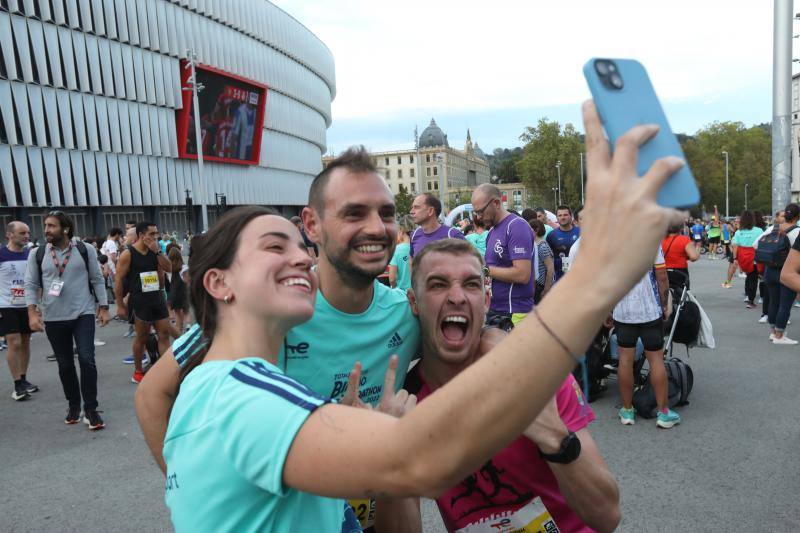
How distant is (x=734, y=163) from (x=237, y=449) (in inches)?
3460

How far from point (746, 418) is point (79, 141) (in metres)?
34.8

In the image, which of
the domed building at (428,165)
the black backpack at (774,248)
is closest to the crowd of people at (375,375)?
the black backpack at (774,248)

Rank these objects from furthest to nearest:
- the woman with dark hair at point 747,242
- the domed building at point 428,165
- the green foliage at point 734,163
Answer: the domed building at point 428,165 → the green foliage at point 734,163 → the woman with dark hair at point 747,242

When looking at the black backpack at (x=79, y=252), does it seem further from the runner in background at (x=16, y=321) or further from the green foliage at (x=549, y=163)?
the green foliage at (x=549, y=163)

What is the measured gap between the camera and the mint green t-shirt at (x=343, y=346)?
7.03 ft

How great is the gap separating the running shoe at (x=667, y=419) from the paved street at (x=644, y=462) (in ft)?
0.25

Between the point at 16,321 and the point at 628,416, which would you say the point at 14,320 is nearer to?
the point at 16,321

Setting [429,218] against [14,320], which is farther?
[14,320]

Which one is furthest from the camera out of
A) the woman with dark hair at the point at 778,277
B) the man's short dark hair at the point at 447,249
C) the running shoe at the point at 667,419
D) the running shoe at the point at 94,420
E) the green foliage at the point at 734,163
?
the green foliage at the point at 734,163

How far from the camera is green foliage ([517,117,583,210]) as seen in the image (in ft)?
263

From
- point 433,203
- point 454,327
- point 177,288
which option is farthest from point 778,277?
point 177,288

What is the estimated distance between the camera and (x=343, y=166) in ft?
7.74

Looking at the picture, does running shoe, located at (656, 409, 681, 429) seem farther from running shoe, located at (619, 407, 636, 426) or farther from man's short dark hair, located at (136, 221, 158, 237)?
man's short dark hair, located at (136, 221, 158, 237)

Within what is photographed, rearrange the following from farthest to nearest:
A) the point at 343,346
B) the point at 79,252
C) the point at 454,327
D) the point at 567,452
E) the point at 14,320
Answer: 1. the point at 14,320
2. the point at 79,252
3. the point at 454,327
4. the point at 343,346
5. the point at 567,452
